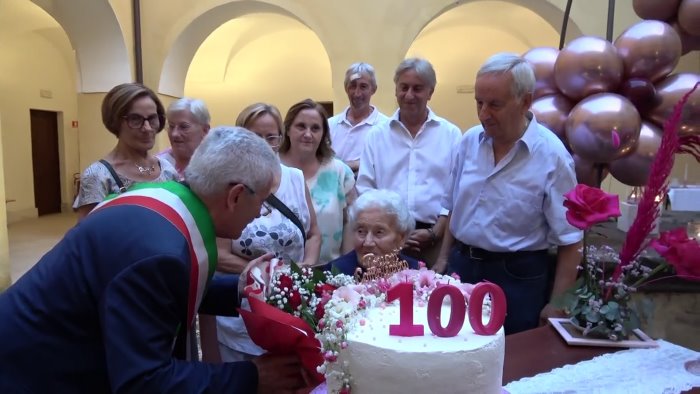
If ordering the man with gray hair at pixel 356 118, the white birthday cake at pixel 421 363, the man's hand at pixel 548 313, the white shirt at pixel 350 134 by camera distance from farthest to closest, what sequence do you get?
the white shirt at pixel 350 134 → the man with gray hair at pixel 356 118 → the man's hand at pixel 548 313 → the white birthday cake at pixel 421 363

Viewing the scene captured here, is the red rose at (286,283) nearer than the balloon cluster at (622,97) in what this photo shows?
Yes

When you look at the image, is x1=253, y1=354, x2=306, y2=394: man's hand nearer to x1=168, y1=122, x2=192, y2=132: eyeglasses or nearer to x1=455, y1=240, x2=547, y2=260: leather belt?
x1=455, y1=240, x2=547, y2=260: leather belt

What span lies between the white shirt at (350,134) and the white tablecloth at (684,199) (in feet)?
14.1

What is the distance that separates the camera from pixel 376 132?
281 cm

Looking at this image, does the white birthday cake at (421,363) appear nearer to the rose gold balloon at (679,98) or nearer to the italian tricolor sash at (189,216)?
the italian tricolor sash at (189,216)

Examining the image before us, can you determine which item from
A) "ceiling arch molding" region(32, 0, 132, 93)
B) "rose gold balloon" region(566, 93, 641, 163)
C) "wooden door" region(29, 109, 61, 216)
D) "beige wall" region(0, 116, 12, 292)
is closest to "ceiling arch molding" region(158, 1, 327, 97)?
"ceiling arch molding" region(32, 0, 132, 93)

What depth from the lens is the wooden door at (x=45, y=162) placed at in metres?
11.4

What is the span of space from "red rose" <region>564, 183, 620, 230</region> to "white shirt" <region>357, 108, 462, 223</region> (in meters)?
1.13

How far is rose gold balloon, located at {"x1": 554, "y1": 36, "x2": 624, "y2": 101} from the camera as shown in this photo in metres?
2.63

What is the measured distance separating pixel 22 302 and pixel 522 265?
1706mm

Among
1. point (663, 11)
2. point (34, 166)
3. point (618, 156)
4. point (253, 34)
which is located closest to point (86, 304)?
point (618, 156)

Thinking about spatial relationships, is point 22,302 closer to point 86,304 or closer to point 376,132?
point 86,304

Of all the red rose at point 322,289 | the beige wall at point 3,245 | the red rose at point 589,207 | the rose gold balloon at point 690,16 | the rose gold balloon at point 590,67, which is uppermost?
the rose gold balloon at point 690,16

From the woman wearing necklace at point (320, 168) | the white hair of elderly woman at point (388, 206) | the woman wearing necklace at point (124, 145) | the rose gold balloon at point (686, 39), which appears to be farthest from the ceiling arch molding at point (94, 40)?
the rose gold balloon at point (686, 39)
